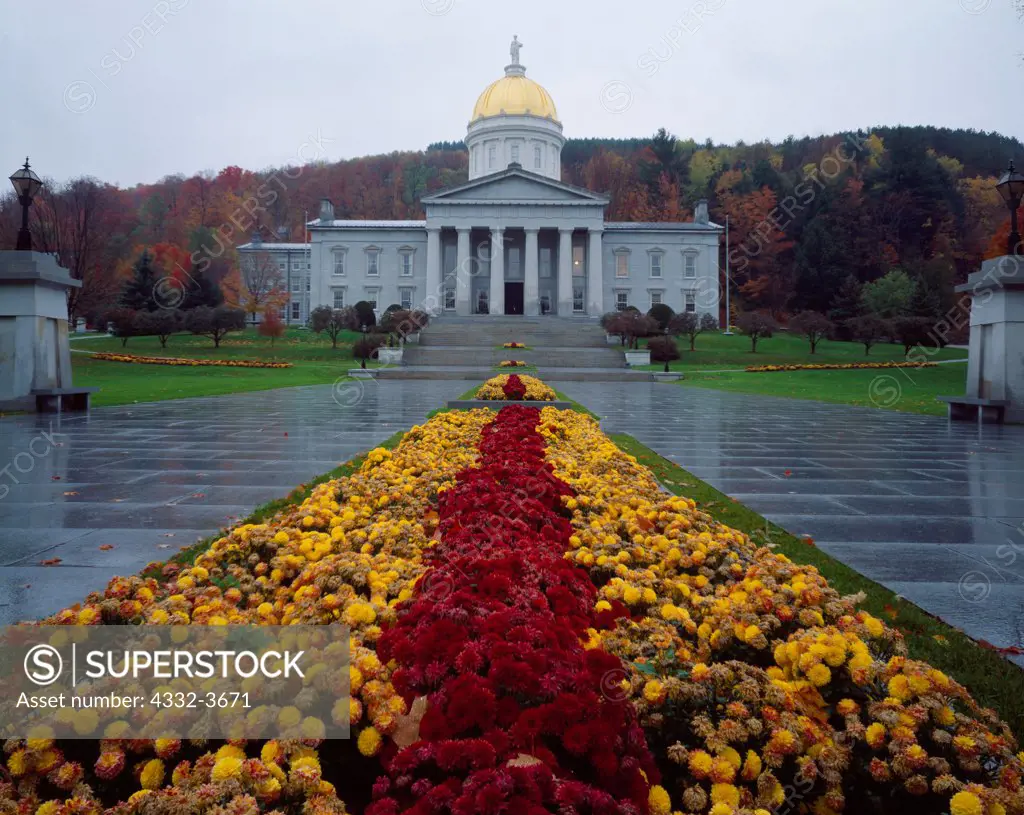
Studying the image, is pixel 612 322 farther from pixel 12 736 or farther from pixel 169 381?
→ pixel 12 736

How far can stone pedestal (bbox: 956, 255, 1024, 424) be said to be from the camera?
43.9ft

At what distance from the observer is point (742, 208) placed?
70.8 m

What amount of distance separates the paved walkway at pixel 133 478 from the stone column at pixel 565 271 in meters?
45.3

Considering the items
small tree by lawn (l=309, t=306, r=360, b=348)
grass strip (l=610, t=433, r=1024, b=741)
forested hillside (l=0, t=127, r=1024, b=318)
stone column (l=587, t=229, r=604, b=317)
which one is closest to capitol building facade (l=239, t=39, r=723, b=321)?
stone column (l=587, t=229, r=604, b=317)

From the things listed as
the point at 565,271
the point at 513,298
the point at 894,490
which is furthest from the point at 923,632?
the point at 513,298

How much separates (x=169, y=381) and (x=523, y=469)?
25.5 meters

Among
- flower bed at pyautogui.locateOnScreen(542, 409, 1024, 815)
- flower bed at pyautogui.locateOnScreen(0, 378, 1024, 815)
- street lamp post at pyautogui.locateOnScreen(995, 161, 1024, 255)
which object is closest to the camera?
flower bed at pyautogui.locateOnScreen(0, 378, 1024, 815)

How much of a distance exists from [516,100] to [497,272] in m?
17.0

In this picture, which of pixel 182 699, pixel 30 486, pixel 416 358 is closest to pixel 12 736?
pixel 182 699

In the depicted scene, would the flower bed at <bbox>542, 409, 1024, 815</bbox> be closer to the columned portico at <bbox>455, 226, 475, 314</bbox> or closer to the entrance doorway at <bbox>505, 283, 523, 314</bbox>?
the columned portico at <bbox>455, 226, 475, 314</bbox>

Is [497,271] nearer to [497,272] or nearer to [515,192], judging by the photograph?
[497,272]

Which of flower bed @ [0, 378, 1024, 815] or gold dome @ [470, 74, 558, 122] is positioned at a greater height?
gold dome @ [470, 74, 558, 122]

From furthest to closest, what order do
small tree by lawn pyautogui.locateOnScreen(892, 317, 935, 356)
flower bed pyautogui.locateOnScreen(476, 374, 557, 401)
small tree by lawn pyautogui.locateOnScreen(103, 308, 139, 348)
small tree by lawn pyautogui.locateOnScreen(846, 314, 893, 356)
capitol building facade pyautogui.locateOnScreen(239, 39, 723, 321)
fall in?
capitol building facade pyautogui.locateOnScreen(239, 39, 723, 321), small tree by lawn pyautogui.locateOnScreen(892, 317, 935, 356), small tree by lawn pyautogui.locateOnScreen(103, 308, 139, 348), small tree by lawn pyautogui.locateOnScreen(846, 314, 893, 356), flower bed pyautogui.locateOnScreen(476, 374, 557, 401)

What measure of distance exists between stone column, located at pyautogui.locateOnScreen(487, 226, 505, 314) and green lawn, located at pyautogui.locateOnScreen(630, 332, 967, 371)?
17.1 meters
